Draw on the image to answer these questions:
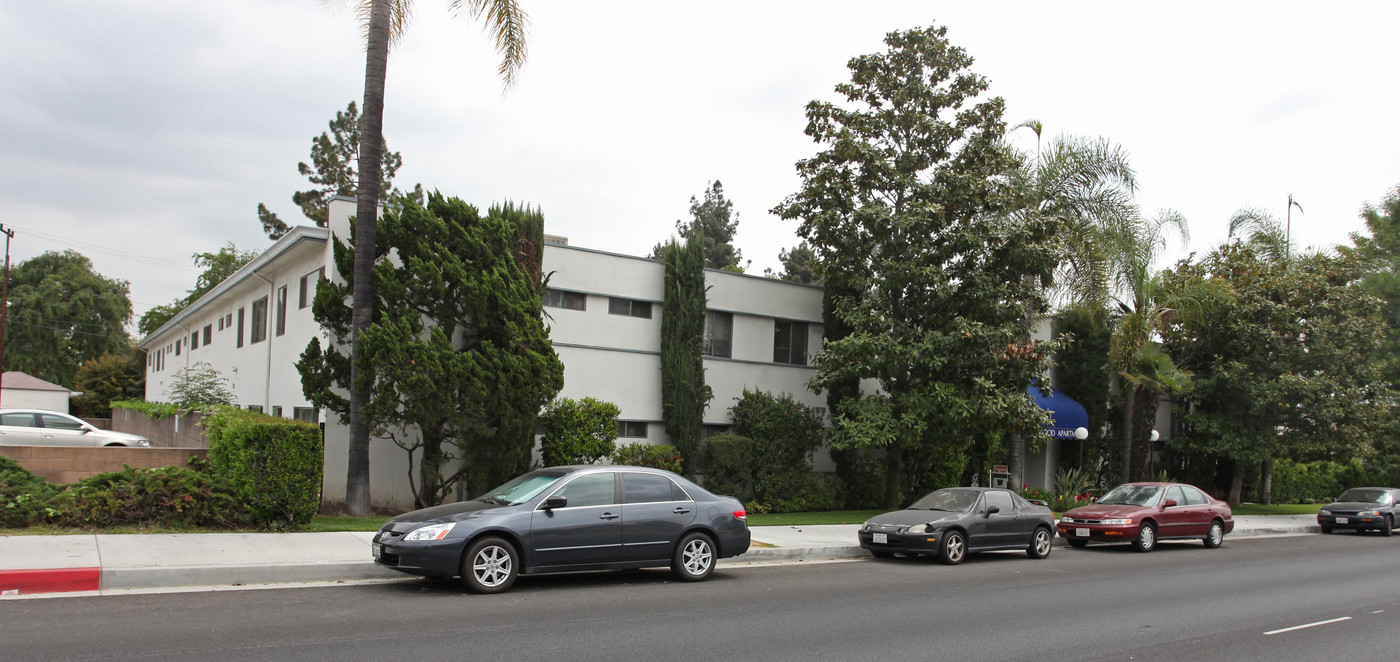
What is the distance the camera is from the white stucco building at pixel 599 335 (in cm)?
1814

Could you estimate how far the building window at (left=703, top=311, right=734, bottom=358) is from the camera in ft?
73.0

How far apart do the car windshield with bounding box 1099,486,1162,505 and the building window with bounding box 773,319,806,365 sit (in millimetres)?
8364

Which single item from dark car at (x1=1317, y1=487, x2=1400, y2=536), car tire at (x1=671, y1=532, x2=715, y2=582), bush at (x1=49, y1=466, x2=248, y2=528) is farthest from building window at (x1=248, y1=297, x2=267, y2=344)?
dark car at (x1=1317, y1=487, x2=1400, y2=536)

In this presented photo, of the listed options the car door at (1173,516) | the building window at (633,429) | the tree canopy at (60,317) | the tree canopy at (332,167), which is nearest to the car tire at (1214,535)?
the car door at (1173,516)

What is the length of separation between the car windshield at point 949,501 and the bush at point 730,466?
5.88 metres

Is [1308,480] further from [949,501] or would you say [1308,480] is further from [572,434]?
[572,434]

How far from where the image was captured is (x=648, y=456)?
19.5m

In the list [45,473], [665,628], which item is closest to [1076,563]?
[665,628]

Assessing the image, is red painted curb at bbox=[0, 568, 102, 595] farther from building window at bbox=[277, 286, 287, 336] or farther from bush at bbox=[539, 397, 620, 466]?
building window at bbox=[277, 286, 287, 336]

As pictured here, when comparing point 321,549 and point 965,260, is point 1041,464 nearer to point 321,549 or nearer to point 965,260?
point 965,260

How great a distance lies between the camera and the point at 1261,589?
12078 mm

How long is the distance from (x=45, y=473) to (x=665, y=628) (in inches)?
471

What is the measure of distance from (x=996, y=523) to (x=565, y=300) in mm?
10361

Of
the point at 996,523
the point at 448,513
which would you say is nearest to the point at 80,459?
the point at 448,513
